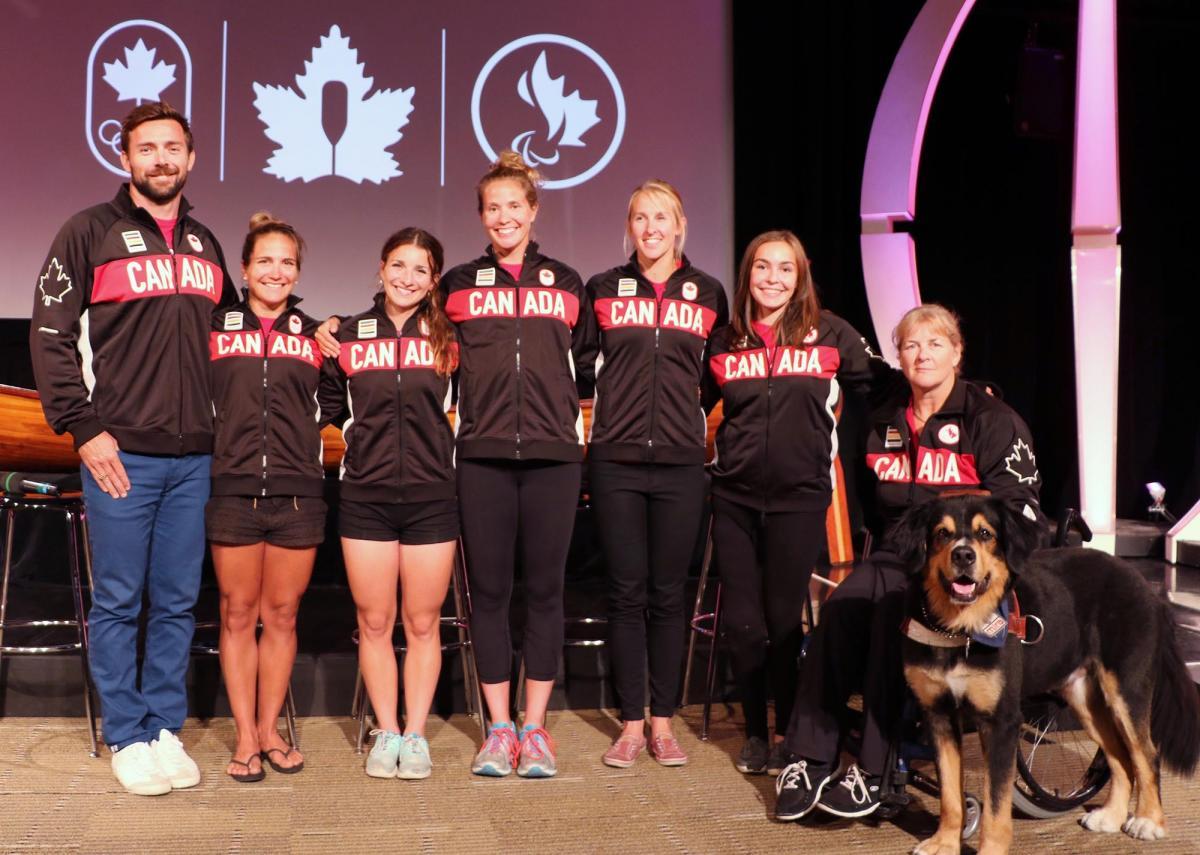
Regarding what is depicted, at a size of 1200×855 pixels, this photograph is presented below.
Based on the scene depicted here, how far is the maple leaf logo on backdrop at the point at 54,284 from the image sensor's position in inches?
122

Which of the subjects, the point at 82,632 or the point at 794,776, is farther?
the point at 82,632

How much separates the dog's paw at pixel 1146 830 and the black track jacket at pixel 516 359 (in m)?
1.70

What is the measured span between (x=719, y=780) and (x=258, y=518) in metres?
1.49

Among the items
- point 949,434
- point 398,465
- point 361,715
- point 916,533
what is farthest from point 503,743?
point 949,434

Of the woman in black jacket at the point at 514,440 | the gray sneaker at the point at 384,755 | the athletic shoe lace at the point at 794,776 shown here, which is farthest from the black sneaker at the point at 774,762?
the gray sneaker at the point at 384,755

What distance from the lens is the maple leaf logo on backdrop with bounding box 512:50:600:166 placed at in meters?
5.91

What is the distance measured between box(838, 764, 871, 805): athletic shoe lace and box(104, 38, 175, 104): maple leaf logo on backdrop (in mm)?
4719

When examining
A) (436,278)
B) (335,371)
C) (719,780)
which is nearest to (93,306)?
(335,371)

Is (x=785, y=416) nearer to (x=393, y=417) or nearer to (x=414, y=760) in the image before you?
(x=393, y=417)

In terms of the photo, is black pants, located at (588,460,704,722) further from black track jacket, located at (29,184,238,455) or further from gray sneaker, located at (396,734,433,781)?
black track jacket, located at (29,184,238,455)

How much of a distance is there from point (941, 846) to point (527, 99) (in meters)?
4.31

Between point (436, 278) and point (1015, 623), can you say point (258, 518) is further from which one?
point (1015, 623)

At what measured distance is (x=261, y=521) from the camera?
10.6 ft

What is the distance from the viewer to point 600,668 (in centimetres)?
412
